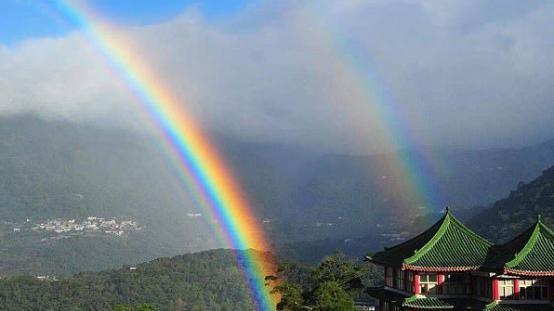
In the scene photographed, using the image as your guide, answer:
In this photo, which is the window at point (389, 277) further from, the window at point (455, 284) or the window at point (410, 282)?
the window at point (455, 284)

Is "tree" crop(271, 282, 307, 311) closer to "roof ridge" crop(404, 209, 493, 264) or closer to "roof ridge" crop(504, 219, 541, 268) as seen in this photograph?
"roof ridge" crop(404, 209, 493, 264)

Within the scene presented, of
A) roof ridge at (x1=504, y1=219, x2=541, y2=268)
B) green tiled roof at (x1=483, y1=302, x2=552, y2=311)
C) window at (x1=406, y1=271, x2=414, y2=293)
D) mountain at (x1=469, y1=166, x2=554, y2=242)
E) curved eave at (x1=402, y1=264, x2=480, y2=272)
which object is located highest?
mountain at (x1=469, y1=166, x2=554, y2=242)

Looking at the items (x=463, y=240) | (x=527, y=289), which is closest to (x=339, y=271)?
(x=463, y=240)

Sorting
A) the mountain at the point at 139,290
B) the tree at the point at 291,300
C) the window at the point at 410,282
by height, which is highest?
the mountain at the point at 139,290

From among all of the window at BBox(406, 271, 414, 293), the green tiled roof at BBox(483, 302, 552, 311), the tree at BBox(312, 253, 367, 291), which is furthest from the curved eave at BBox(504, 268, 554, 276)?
the tree at BBox(312, 253, 367, 291)

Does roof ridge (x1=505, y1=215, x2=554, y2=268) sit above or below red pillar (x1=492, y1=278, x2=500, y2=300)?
above

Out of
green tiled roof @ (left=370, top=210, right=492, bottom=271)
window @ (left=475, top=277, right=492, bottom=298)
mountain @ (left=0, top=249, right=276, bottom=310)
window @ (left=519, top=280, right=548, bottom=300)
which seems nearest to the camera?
window @ (left=519, top=280, right=548, bottom=300)

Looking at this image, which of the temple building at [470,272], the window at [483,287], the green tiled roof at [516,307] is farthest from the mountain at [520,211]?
the green tiled roof at [516,307]

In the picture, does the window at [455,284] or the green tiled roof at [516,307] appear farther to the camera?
the window at [455,284]
